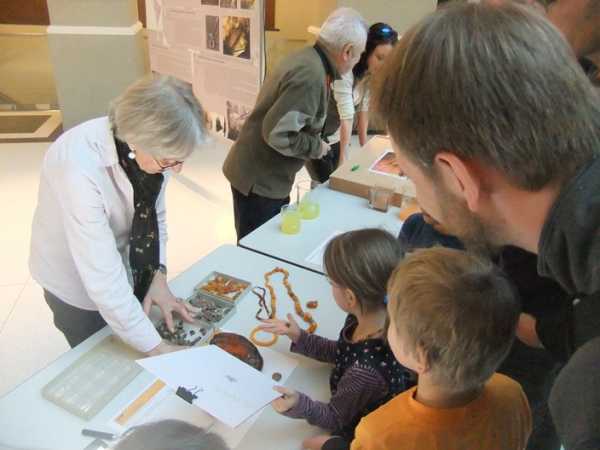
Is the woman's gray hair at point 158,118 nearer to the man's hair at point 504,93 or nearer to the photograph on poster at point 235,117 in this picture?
the man's hair at point 504,93

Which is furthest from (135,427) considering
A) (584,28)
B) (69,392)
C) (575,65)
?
(584,28)

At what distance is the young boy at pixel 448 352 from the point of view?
2.90ft

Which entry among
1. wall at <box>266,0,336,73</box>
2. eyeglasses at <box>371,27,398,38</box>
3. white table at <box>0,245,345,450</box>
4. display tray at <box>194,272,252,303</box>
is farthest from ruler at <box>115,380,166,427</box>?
wall at <box>266,0,336,73</box>

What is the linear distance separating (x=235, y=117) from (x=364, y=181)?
144 cm

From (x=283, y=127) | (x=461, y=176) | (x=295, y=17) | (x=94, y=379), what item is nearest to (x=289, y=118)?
(x=283, y=127)

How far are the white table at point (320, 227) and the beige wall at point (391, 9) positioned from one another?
265 centimetres

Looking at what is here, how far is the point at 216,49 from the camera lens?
333 centimetres

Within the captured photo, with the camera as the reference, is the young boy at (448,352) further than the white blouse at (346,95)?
No

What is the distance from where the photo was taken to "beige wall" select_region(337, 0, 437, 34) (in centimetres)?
439

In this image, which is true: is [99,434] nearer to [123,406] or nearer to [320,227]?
[123,406]

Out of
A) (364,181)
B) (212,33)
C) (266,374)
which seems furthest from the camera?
(212,33)

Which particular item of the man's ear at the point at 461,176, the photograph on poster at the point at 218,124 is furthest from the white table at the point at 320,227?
the photograph on poster at the point at 218,124

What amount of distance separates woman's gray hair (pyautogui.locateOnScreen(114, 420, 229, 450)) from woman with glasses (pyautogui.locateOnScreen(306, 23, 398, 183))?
1683 mm

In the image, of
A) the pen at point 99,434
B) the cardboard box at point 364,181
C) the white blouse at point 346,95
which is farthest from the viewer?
the white blouse at point 346,95
